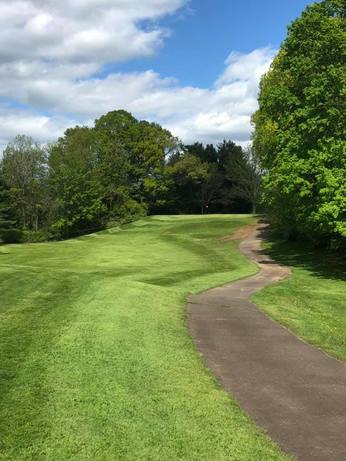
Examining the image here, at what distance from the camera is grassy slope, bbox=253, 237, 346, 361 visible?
483 inches

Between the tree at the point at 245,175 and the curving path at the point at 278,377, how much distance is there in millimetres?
64818

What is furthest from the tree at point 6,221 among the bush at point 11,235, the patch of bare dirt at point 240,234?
the patch of bare dirt at point 240,234

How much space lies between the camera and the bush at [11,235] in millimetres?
58656

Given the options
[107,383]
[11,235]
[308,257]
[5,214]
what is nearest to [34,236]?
[11,235]

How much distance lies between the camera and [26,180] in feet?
220

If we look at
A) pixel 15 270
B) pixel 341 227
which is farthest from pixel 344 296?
pixel 15 270

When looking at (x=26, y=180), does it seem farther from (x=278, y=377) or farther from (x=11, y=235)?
(x=278, y=377)

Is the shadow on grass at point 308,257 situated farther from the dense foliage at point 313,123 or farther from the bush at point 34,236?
the bush at point 34,236

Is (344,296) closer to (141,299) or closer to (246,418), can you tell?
(141,299)

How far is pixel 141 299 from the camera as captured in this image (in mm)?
15523

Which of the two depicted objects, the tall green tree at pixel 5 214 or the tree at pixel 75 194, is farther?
the tree at pixel 75 194

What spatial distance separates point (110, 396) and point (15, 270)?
15106mm

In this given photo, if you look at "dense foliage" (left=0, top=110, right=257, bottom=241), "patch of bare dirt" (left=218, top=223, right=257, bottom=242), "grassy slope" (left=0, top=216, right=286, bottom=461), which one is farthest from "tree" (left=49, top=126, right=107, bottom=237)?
"grassy slope" (left=0, top=216, right=286, bottom=461)

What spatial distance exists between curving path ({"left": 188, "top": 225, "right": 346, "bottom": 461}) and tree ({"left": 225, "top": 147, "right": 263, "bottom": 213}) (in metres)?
64.8
